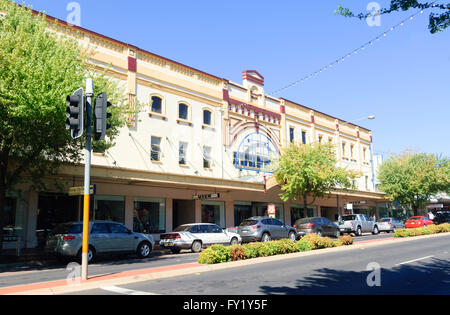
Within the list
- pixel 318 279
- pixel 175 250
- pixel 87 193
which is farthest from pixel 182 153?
pixel 318 279

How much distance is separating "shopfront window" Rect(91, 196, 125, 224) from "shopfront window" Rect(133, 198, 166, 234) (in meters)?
0.91

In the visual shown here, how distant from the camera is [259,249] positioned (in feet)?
45.1

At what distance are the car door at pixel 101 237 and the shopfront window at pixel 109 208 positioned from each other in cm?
529

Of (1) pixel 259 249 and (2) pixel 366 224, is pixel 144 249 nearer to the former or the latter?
(1) pixel 259 249

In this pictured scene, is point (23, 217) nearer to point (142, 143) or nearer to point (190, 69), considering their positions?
point (142, 143)

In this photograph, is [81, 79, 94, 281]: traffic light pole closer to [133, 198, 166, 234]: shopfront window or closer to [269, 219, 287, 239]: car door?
[133, 198, 166, 234]: shopfront window

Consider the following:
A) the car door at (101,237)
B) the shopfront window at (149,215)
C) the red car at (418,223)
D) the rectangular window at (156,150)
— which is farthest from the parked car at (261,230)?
the red car at (418,223)

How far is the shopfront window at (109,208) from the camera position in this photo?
2081 cm

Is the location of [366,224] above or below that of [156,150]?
below

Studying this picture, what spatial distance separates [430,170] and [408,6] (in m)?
35.6

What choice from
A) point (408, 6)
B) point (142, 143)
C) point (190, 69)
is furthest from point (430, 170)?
point (408, 6)

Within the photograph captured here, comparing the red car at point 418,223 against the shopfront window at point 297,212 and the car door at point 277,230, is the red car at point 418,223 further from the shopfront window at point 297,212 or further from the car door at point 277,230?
the car door at point 277,230

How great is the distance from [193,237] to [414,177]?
95.1ft

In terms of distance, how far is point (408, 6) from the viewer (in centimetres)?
808
